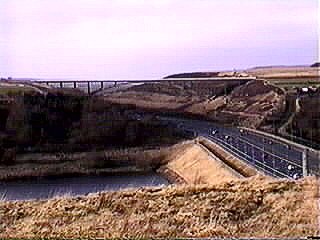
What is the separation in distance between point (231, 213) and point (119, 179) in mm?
13705

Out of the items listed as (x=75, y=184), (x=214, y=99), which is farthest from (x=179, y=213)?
(x=214, y=99)

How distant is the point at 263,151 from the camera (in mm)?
15398

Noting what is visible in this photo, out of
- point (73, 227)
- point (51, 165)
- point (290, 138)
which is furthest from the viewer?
point (51, 165)

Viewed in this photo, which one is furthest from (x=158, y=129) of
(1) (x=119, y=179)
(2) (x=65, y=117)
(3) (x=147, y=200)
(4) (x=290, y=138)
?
(3) (x=147, y=200)

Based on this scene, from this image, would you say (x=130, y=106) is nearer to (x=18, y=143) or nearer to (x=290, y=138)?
(x=18, y=143)

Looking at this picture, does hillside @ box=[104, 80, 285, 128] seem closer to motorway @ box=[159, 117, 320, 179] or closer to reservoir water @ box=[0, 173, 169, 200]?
motorway @ box=[159, 117, 320, 179]

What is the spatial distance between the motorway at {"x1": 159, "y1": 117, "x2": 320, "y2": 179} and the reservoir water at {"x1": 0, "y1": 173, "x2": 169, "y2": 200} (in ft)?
7.54

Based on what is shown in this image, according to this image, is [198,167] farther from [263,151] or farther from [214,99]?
[214,99]

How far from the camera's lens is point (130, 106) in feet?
103

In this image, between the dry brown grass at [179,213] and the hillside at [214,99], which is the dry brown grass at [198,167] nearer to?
the hillside at [214,99]

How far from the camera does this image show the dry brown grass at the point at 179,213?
552 centimetres

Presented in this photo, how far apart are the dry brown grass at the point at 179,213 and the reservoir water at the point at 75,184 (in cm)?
914

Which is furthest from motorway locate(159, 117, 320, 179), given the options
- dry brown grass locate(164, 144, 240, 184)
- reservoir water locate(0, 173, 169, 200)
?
reservoir water locate(0, 173, 169, 200)

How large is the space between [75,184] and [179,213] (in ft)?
41.6
